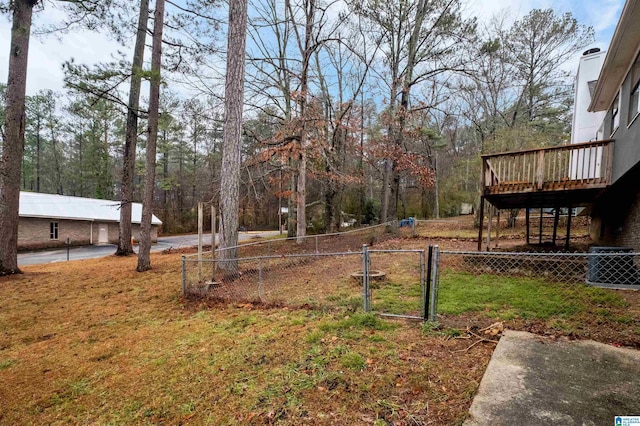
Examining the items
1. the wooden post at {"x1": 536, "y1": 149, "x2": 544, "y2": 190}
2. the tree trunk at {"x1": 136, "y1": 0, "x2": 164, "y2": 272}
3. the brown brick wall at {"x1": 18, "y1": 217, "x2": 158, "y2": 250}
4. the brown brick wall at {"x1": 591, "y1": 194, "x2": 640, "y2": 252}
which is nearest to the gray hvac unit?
the brown brick wall at {"x1": 591, "y1": 194, "x2": 640, "y2": 252}

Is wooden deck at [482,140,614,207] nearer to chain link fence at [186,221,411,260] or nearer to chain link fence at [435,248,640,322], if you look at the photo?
chain link fence at [435,248,640,322]

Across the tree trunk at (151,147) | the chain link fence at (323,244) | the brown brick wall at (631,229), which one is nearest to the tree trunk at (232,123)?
the chain link fence at (323,244)

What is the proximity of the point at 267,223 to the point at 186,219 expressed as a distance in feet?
30.4

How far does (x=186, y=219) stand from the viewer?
32.4 meters

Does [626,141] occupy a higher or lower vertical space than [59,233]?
higher

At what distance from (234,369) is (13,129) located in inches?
407

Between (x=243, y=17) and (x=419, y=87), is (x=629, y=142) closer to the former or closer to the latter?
(x=243, y=17)

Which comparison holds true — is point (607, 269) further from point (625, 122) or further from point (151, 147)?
point (151, 147)

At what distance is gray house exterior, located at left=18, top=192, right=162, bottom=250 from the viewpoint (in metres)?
19.0

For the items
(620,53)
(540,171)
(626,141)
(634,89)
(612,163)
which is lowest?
(540,171)

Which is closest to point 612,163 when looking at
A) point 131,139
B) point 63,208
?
point 131,139

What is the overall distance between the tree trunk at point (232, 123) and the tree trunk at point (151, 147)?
3647 millimetres

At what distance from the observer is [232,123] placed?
7.22 meters

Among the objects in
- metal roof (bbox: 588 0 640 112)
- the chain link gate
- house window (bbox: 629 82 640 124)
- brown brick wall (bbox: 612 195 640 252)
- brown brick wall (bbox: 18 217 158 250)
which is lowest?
brown brick wall (bbox: 18 217 158 250)
